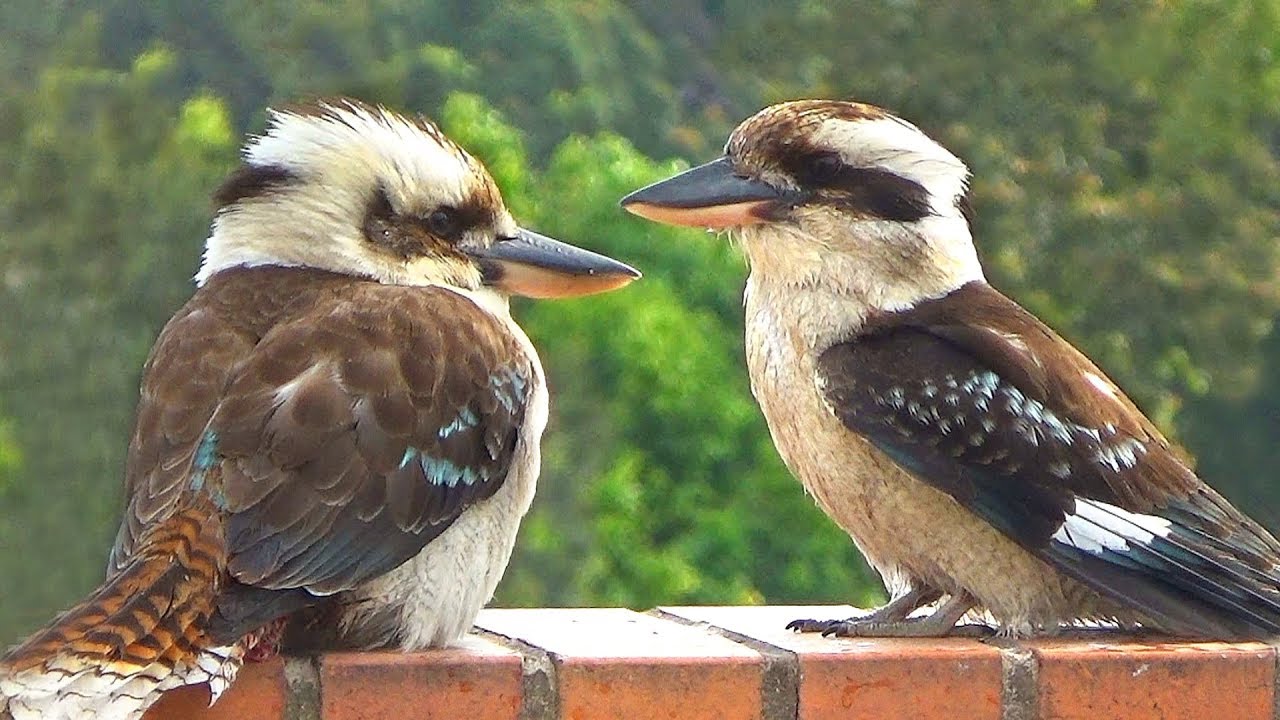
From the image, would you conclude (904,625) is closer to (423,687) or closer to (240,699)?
(423,687)

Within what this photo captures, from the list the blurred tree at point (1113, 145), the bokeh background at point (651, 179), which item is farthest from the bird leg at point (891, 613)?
the blurred tree at point (1113, 145)

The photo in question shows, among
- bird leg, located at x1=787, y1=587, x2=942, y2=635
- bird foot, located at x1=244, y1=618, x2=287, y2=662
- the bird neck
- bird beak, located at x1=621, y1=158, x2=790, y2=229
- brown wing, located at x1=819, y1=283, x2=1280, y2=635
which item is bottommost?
bird leg, located at x1=787, y1=587, x2=942, y2=635

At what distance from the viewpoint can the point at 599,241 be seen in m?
19.8

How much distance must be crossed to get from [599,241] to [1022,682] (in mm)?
17509

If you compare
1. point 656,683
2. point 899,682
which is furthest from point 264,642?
point 899,682

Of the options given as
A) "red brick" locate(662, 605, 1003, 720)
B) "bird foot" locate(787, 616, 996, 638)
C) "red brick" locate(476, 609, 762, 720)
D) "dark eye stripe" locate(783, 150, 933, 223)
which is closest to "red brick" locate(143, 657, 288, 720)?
"red brick" locate(476, 609, 762, 720)

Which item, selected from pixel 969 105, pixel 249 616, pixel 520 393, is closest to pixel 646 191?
pixel 520 393

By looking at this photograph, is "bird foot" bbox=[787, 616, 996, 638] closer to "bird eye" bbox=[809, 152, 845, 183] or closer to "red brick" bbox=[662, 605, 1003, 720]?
"red brick" bbox=[662, 605, 1003, 720]

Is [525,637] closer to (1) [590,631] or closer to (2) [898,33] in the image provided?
(1) [590,631]

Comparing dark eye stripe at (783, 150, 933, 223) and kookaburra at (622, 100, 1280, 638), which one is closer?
kookaburra at (622, 100, 1280, 638)

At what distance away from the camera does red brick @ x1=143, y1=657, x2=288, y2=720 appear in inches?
85.6

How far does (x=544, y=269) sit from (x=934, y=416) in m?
0.48

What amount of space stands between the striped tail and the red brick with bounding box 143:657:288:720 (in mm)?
29

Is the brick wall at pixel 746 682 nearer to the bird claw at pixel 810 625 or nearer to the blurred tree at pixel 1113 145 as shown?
the bird claw at pixel 810 625
